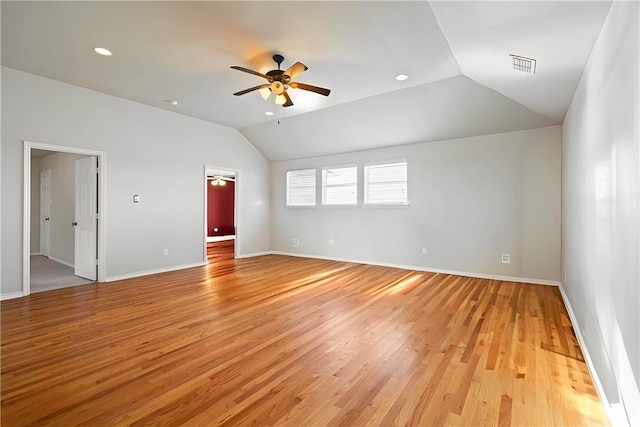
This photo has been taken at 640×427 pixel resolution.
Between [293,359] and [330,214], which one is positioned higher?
[330,214]

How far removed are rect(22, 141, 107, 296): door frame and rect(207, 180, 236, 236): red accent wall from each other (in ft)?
19.0

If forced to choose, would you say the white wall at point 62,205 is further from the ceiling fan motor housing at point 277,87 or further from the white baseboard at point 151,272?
the ceiling fan motor housing at point 277,87

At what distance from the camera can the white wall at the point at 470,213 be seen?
4.67 meters

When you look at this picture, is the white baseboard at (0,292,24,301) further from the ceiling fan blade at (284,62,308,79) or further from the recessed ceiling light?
the ceiling fan blade at (284,62,308,79)

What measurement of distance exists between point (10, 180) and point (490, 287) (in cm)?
702

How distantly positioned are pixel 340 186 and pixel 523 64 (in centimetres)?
452

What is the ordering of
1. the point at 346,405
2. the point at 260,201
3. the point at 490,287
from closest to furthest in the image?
the point at 346,405
the point at 490,287
the point at 260,201

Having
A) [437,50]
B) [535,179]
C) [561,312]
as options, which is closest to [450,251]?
[535,179]

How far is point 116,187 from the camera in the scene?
198 inches

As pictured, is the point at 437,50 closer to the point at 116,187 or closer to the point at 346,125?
the point at 346,125

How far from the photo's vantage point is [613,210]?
1.67 m

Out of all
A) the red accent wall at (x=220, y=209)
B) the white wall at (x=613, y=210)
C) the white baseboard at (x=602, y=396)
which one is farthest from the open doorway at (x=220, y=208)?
the white wall at (x=613, y=210)

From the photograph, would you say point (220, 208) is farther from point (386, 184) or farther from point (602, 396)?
point (602, 396)

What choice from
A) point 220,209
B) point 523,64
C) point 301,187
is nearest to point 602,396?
point 523,64
